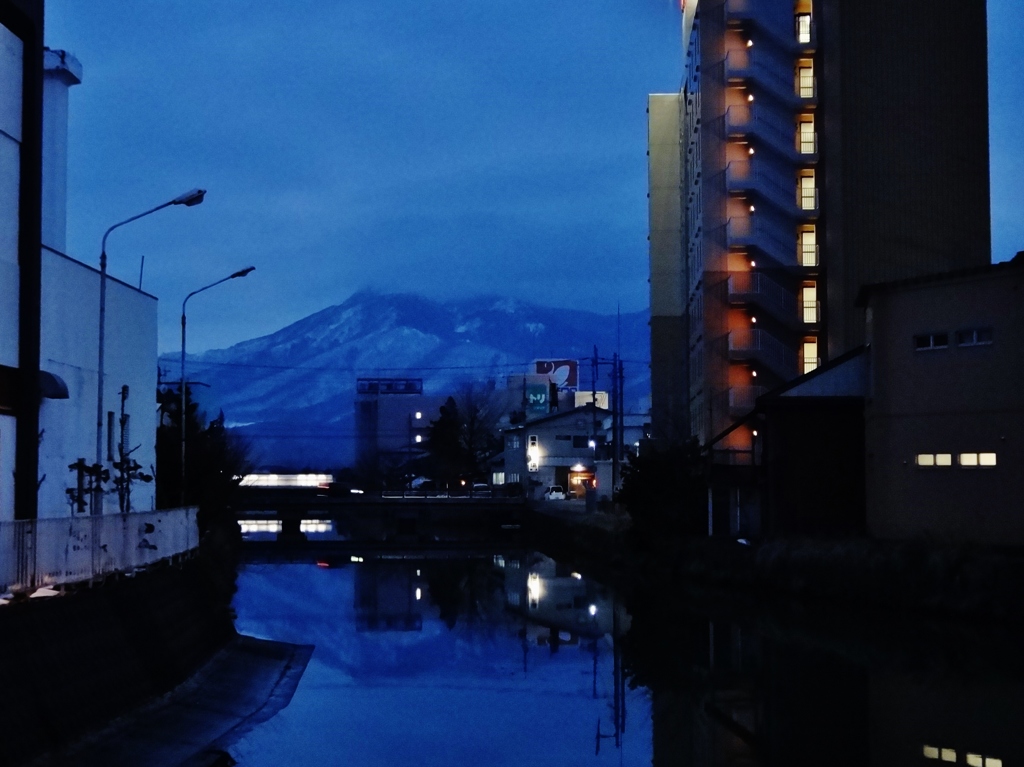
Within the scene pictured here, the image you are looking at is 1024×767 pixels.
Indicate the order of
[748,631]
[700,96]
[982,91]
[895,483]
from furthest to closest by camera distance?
[700,96] → [982,91] → [895,483] → [748,631]

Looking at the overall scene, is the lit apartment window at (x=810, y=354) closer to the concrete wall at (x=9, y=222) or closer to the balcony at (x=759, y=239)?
the balcony at (x=759, y=239)

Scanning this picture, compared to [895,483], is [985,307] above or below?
above

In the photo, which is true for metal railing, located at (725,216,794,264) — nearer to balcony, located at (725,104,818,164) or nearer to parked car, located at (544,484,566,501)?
balcony, located at (725,104,818,164)

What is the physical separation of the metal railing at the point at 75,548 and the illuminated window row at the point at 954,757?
38.6ft

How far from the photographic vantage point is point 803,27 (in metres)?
56.8

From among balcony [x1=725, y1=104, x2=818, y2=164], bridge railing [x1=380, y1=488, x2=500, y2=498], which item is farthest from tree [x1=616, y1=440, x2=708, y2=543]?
bridge railing [x1=380, y1=488, x2=500, y2=498]

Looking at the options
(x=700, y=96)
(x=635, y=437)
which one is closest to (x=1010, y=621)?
(x=700, y=96)

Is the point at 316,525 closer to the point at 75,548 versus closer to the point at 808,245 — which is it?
the point at 808,245

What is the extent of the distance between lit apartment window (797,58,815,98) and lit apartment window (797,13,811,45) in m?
0.85

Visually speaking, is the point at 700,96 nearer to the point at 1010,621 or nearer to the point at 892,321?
the point at 892,321

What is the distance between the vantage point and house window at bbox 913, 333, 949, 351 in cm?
3512

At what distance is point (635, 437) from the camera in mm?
112125

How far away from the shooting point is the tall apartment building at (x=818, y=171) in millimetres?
53219

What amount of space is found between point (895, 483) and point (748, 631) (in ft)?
23.1
